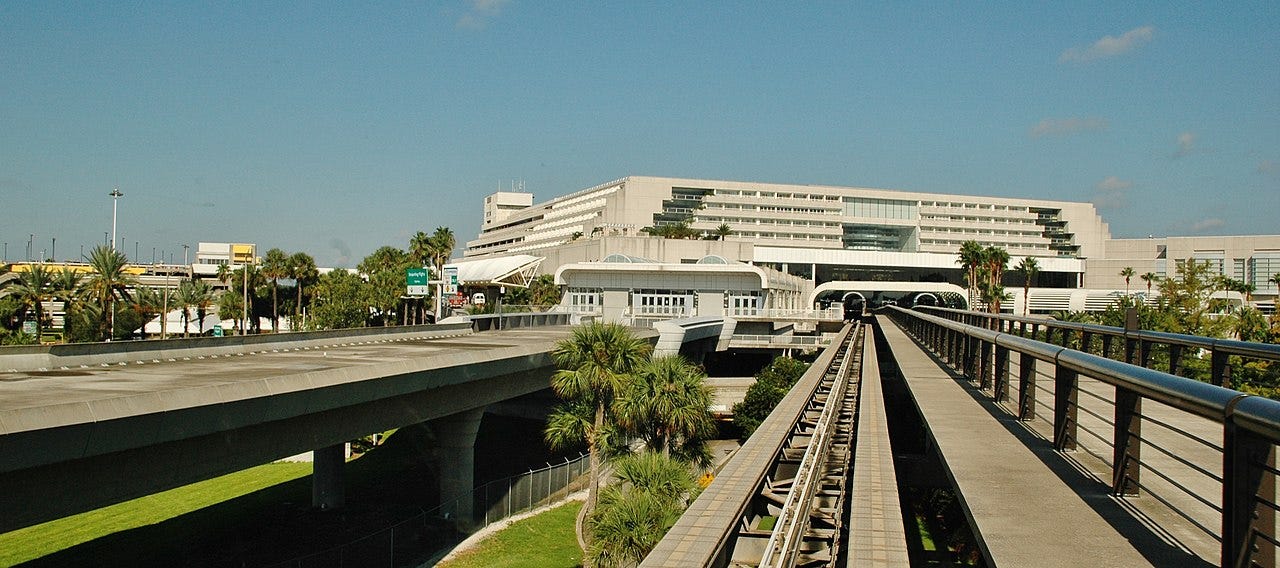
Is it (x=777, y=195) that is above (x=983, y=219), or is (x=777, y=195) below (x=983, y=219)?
above

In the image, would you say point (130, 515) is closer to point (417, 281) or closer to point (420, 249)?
point (417, 281)

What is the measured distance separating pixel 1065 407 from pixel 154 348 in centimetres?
2687

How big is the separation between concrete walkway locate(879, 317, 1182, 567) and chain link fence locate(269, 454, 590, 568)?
1487 centimetres

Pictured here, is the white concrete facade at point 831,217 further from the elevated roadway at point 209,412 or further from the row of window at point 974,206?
the elevated roadway at point 209,412

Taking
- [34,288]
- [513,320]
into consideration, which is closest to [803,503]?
[513,320]

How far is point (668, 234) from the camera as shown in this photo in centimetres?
13950

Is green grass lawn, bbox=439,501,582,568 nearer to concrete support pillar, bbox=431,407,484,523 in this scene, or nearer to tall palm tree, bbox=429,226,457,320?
concrete support pillar, bbox=431,407,484,523

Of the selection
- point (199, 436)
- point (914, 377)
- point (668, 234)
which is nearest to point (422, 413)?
point (199, 436)

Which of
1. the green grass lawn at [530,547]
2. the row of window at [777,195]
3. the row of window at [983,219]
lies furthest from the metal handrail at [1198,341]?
the row of window at [983,219]

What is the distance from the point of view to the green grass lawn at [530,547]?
25.0m

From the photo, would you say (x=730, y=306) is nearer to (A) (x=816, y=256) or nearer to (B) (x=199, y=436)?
(A) (x=816, y=256)

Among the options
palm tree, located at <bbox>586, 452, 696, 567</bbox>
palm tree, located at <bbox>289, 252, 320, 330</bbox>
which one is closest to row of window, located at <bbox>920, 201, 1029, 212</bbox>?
palm tree, located at <bbox>289, 252, 320, 330</bbox>

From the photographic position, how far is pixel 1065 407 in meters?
8.18

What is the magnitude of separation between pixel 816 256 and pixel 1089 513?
5243 inches
